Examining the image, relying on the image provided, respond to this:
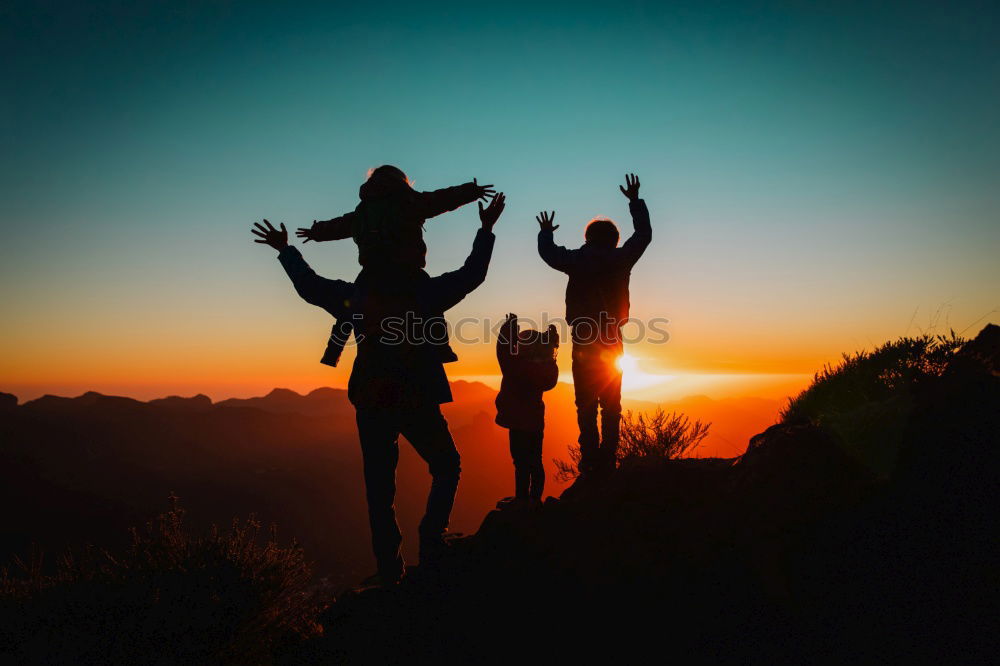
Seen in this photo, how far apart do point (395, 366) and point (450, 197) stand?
4.02 feet

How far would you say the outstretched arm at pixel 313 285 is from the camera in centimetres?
335

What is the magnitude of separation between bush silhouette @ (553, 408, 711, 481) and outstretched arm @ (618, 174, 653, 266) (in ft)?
14.4

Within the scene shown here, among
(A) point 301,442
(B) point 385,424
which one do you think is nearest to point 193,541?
(B) point 385,424

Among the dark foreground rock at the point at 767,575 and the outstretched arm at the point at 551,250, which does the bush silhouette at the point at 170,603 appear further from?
the outstretched arm at the point at 551,250

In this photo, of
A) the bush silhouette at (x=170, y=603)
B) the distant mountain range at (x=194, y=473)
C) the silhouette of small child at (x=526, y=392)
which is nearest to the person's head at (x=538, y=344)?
the silhouette of small child at (x=526, y=392)

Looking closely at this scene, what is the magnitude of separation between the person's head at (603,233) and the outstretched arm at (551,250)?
334 mm

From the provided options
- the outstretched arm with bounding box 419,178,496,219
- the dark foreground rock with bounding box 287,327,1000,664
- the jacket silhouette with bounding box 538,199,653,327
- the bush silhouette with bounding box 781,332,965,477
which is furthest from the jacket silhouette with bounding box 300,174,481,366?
the bush silhouette with bounding box 781,332,965,477

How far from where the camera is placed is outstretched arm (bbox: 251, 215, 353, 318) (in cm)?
335

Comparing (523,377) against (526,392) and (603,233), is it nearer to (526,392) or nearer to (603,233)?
→ (526,392)

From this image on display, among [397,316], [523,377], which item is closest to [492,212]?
[397,316]

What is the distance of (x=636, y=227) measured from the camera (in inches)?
196

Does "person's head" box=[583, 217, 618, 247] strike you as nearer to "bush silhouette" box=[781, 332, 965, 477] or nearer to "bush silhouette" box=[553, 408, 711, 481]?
"bush silhouette" box=[781, 332, 965, 477]

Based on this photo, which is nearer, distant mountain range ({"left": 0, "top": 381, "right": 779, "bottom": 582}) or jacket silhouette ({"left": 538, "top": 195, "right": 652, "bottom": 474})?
jacket silhouette ({"left": 538, "top": 195, "right": 652, "bottom": 474})

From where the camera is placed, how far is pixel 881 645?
2.28 metres
